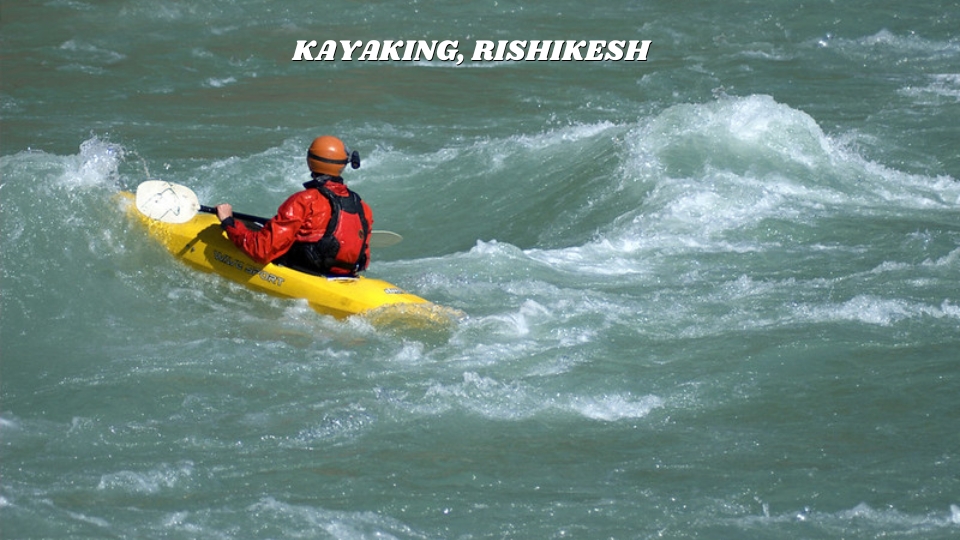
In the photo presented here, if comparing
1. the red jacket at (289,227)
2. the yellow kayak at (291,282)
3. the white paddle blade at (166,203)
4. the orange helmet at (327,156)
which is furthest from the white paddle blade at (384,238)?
the white paddle blade at (166,203)

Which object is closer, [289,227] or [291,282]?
[289,227]

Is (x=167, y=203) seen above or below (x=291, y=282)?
above

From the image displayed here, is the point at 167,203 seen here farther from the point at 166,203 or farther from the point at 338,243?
the point at 338,243

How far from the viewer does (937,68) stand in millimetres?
13578

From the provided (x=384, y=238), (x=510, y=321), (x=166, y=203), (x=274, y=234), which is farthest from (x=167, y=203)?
(x=510, y=321)

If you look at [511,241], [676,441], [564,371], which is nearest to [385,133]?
[511,241]

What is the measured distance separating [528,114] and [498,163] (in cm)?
192

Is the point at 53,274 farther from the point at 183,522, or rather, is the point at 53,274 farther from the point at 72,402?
the point at 183,522

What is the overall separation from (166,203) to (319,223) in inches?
39.3

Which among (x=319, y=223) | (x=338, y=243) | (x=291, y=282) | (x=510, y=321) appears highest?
Answer: (x=319, y=223)

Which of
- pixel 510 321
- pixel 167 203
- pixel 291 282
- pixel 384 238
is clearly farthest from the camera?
pixel 384 238

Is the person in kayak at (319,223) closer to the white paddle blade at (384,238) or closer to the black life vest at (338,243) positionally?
the black life vest at (338,243)

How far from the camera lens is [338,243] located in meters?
6.79

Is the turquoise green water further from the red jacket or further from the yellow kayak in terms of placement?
the red jacket
